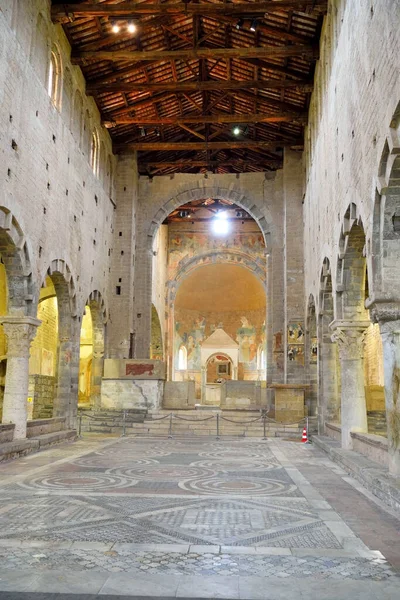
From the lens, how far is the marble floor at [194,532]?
14.6 feet

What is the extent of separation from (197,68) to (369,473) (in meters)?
17.4

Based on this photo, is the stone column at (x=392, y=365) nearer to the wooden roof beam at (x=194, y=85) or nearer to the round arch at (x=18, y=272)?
the round arch at (x=18, y=272)

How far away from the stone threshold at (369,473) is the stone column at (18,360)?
7611 millimetres

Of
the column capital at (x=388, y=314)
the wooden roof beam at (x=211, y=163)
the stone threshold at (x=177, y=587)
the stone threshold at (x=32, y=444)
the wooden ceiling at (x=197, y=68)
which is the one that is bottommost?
the stone threshold at (x=177, y=587)

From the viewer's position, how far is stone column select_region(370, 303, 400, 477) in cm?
848

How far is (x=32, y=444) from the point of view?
13266 mm

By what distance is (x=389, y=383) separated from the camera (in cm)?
880

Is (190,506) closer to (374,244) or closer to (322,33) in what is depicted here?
(374,244)

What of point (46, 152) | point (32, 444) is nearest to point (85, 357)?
Result: point (46, 152)

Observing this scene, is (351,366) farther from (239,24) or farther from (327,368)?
(239,24)

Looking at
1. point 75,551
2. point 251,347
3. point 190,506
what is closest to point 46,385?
point 190,506

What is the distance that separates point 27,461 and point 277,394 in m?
10.2

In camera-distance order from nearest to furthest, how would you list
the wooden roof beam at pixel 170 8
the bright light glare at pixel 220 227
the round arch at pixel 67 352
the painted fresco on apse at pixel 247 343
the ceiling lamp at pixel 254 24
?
the wooden roof beam at pixel 170 8
the ceiling lamp at pixel 254 24
the round arch at pixel 67 352
the bright light glare at pixel 220 227
the painted fresco on apse at pixel 247 343

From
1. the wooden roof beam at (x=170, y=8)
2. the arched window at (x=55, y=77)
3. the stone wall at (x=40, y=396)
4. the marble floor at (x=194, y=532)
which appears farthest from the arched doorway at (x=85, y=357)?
the marble floor at (x=194, y=532)
